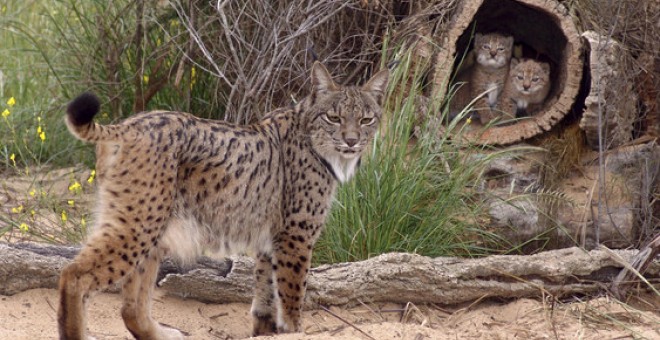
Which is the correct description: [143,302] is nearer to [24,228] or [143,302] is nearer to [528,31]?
[24,228]

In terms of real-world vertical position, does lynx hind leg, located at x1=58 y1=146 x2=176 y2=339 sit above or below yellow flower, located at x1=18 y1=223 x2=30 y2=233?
above

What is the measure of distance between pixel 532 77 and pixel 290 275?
4.02 metres

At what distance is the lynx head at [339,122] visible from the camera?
5043 millimetres

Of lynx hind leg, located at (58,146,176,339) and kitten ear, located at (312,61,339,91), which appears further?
kitten ear, located at (312,61,339,91)

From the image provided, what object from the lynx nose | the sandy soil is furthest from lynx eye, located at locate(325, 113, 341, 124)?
the sandy soil

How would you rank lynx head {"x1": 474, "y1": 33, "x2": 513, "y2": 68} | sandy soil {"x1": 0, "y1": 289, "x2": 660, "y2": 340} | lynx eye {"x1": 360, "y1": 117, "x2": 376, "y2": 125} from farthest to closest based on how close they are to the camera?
lynx head {"x1": 474, "y1": 33, "x2": 513, "y2": 68} < lynx eye {"x1": 360, "y1": 117, "x2": 376, "y2": 125} < sandy soil {"x1": 0, "y1": 289, "x2": 660, "y2": 340}

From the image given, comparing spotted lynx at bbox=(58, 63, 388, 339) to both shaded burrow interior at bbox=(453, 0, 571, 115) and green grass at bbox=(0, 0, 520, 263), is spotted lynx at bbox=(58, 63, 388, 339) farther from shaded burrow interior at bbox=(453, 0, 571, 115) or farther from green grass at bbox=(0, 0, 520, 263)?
shaded burrow interior at bbox=(453, 0, 571, 115)

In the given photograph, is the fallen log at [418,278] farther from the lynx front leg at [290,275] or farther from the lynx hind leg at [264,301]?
the lynx front leg at [290,275]

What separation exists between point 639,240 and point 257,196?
2900 millimetres

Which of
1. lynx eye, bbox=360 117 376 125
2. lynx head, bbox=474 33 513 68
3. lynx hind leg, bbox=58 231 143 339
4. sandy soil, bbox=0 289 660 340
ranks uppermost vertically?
lynx head, bbox=474 33 513 68

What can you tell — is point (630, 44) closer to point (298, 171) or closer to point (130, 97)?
point (298, 171)

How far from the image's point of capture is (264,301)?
513 centimetres

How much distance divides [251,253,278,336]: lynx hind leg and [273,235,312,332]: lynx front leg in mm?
125

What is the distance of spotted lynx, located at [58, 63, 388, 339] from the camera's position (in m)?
4.16
